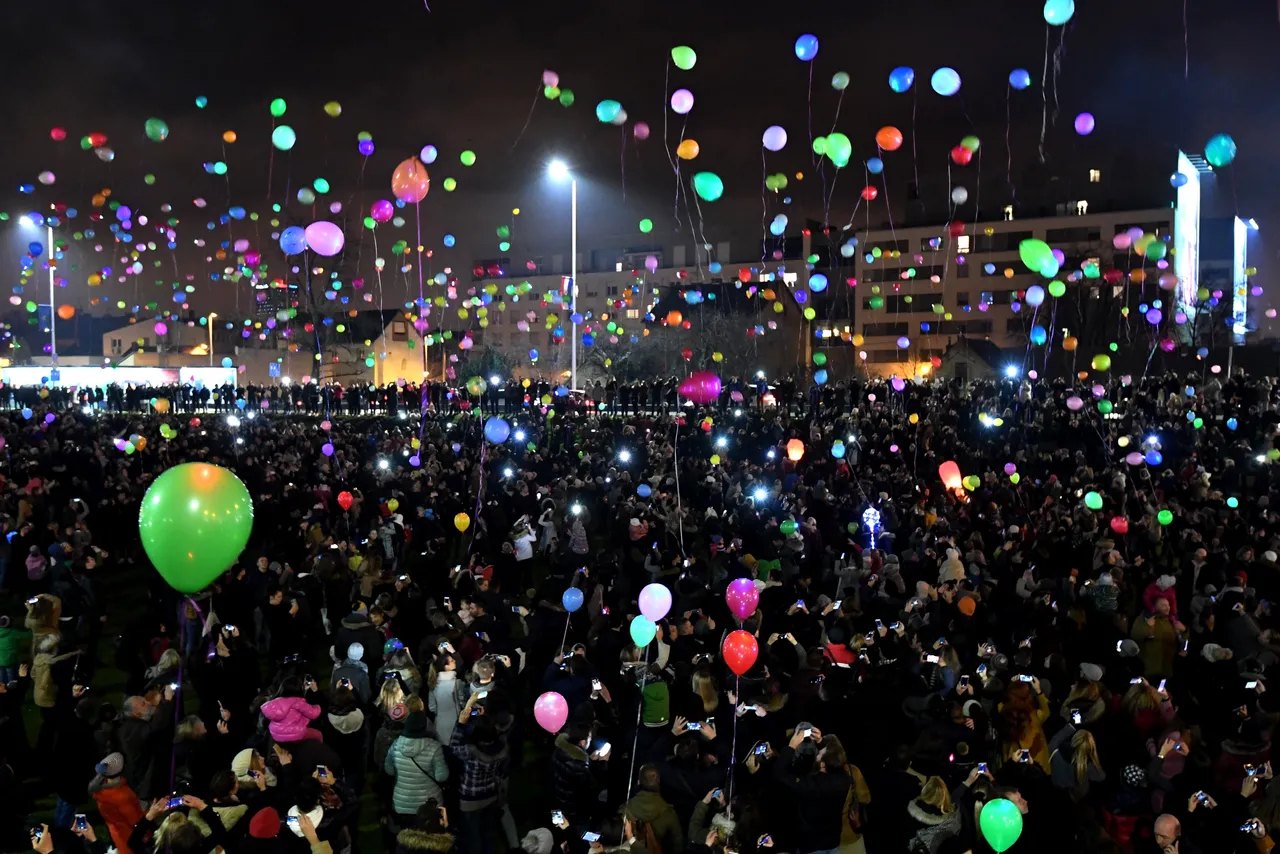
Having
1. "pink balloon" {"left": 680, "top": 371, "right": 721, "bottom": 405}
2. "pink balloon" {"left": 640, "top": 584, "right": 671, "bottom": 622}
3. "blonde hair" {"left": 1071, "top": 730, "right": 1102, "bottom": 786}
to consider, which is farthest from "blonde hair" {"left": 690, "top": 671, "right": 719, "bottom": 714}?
"pink balloon" {"left": 680, "top": 371, "right": 721, "bottom": 405}

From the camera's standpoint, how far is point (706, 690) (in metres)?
6.01

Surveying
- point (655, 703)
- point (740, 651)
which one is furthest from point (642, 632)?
point (740, 651)

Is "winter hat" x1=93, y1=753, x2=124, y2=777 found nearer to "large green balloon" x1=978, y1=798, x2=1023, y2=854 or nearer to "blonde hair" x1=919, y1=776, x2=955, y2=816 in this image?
"blonde hair" x1=919, y1=776, x2=955, y2=816

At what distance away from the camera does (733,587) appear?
8062mm

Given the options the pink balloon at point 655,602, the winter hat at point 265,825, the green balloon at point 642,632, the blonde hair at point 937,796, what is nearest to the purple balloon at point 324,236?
the pink balloon at point 655,602

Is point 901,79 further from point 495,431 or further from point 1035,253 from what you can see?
point 495,431

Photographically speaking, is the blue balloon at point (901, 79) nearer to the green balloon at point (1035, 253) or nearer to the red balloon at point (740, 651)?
the green balloon at point (1035, 253)

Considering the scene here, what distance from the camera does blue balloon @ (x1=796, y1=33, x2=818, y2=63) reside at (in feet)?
36.3

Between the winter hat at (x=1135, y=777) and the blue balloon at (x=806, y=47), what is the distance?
857 centimetres

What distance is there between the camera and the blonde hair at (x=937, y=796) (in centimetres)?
473

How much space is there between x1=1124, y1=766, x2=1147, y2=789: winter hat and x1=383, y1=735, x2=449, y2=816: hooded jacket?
359cm

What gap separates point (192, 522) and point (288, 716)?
59.2 inches

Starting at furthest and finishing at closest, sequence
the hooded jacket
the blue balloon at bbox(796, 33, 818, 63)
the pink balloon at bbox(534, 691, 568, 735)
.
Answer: the blue balloon at bbox(796, 33, 818, 63)
the pink balloon at bbox(534, 691, 568, 735)
the hooded jacket

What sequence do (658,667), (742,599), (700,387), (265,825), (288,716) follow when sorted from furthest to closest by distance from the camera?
1. (700,387)
2. (742,599)
3. (658,667)
4. (288,716)
5. (265,825)
